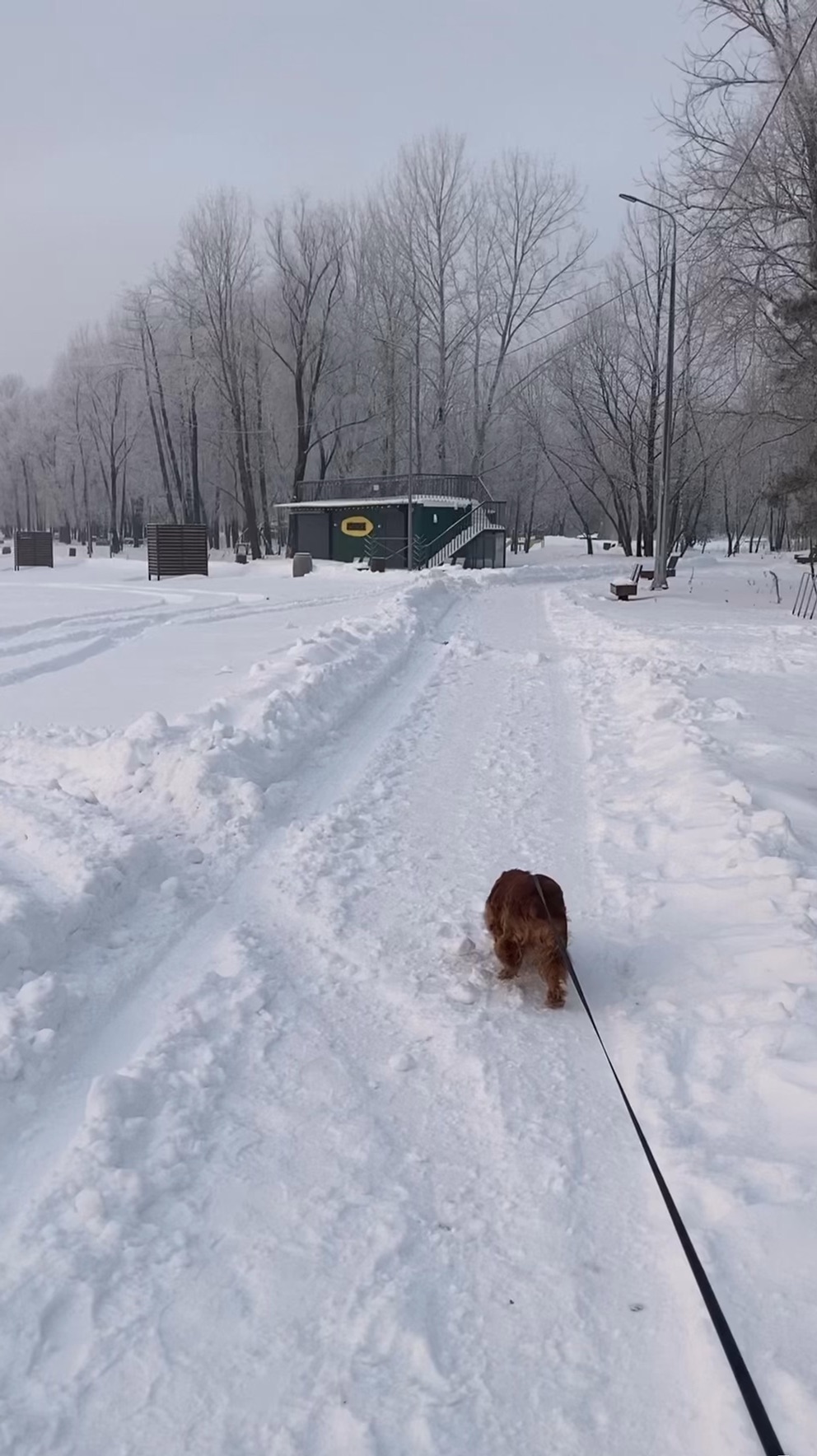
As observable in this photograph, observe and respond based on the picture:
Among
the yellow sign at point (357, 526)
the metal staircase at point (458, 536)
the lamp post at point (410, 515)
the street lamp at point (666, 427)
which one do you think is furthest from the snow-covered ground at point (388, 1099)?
the yellow sign at point (357, 526)

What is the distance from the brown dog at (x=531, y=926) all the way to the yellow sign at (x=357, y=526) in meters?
35.0

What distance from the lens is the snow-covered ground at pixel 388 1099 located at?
2.23 metres

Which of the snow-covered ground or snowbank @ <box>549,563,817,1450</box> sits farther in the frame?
snowbank @ <box>549,563,817,1450</box>

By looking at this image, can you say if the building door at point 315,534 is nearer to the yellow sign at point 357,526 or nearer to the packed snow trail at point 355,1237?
the yellow sign at point 357,526

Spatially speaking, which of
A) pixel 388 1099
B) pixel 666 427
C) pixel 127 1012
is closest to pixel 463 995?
pixel 388 1099

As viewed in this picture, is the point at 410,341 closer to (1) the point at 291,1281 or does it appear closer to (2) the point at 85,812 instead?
(2) the point at 85,812

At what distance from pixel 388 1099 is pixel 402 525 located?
35103 millimetres

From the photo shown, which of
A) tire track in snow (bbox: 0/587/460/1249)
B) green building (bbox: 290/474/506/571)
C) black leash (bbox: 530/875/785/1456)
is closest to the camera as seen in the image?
black leash (bbox: 530/875/785/1456)

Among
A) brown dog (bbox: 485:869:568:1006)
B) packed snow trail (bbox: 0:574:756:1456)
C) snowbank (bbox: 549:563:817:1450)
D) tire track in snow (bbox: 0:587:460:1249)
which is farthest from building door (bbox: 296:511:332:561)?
brown dog (bbox: 485:869:568:1006)

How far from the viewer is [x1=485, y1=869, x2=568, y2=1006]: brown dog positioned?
3930mm

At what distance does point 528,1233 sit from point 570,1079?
792 millimetres

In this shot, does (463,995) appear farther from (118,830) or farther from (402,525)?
(402,525)

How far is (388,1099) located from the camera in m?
3.31

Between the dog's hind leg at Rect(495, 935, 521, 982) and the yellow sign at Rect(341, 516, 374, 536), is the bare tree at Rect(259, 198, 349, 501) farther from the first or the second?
the dog's hind leg at Rect(495, 935, 521, 982)
